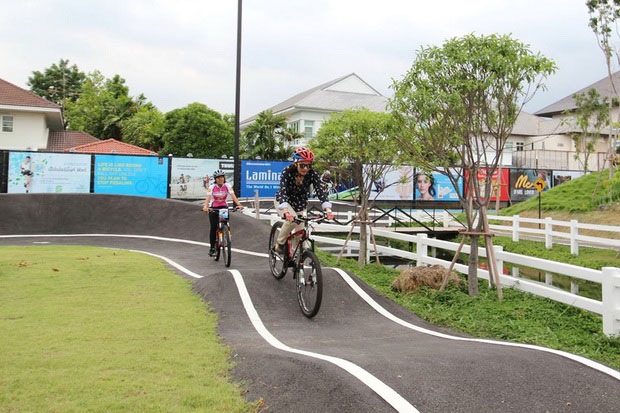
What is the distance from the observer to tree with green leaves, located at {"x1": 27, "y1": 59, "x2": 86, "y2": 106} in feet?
271

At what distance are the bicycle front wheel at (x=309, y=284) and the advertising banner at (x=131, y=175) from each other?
18538mm

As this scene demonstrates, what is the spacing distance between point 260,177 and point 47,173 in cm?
989

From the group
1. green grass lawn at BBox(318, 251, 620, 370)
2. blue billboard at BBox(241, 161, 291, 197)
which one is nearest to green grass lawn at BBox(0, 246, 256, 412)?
green grass lawn at BBox(318, 251, 620, 370)

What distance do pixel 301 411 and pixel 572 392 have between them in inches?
87.3

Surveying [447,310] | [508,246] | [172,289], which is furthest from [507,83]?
[508,246]

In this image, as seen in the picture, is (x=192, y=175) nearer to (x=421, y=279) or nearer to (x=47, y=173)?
(x=47, y=173)

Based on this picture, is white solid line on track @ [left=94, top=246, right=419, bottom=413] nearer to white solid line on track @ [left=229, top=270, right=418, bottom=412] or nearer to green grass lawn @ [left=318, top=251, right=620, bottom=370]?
white solid line on track @ [left=229, top=270, right=418, bottom=412]

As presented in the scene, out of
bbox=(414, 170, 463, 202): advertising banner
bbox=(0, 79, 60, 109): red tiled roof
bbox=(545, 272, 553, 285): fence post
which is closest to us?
bbox=(545, 272, 553, 285): fence post

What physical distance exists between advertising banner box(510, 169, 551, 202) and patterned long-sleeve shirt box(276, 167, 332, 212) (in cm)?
2928

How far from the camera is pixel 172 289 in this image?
905 cm

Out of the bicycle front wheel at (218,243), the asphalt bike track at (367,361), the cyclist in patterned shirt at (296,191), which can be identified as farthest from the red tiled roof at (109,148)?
the cyclist in patterned shirt at (296,191)

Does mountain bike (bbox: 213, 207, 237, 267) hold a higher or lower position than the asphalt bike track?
higher

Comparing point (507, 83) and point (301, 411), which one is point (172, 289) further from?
point (507, 83)

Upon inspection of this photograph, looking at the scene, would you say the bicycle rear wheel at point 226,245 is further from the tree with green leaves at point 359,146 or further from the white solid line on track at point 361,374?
the white solid line on track at point 361,374
